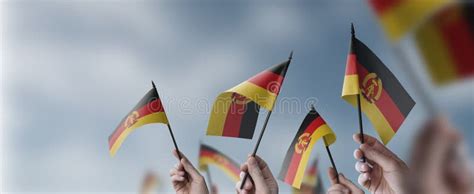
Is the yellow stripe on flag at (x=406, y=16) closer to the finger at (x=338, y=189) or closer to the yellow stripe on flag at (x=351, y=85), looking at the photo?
the finger at (x=338, y=189)

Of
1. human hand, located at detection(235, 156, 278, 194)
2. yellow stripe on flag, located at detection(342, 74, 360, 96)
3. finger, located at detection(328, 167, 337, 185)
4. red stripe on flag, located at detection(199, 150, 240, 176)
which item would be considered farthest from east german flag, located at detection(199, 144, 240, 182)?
finger, located at detection(328, 167, 337, 185)

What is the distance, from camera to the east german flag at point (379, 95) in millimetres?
5906

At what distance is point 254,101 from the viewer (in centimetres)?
647

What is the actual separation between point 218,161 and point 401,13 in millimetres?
8895

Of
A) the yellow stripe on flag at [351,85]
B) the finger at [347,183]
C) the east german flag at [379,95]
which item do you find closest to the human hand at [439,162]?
the finger at [347,183]

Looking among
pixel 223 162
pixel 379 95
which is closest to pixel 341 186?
pixel 379 95

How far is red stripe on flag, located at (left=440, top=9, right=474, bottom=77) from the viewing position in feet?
5.77

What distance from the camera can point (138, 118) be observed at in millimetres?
6996

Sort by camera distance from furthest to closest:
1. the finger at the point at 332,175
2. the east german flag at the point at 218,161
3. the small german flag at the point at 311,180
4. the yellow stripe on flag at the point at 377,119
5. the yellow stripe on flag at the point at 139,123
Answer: the small german flag at the point at 311,180, the east german flag at the point at 218,161, the yellow stripe on flag at the point at 139,123, the yellow stripe on flag at the point at 377,119, the finger at the point at 332,175

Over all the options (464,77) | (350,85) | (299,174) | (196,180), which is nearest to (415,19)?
(464,77)

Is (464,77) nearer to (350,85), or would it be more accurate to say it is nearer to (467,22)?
(467,22)

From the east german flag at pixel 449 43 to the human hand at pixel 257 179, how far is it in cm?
282

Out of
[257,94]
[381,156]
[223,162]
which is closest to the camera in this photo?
[381,156]

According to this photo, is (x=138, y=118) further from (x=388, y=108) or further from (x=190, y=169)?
(x=388, y=108)
